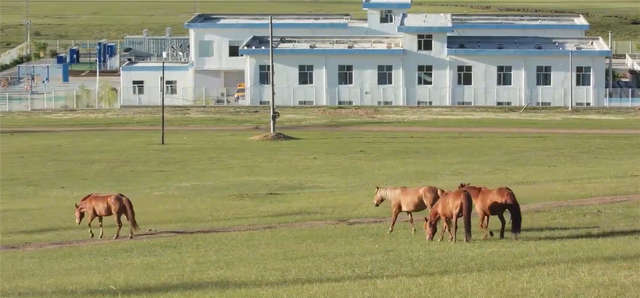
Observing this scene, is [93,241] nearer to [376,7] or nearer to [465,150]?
[465,150]

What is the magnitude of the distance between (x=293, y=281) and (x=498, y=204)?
5.85 metres

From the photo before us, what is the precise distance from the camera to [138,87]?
92062 millimetres

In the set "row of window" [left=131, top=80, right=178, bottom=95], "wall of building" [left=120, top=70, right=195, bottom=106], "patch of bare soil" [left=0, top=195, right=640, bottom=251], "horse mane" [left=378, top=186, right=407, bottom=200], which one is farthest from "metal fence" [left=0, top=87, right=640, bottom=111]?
"horse mane" [left=378, top=186, right=407, bottom=200]

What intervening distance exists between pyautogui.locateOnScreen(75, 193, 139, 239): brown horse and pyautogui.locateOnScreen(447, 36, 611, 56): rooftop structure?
202ft

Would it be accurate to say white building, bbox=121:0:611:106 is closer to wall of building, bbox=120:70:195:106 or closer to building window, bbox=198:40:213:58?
wall of building, bbox=120:70:195:106

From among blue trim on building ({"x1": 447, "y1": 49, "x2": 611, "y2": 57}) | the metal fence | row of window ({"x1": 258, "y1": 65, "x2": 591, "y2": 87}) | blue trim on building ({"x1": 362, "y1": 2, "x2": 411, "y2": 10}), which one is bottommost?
the metal fence

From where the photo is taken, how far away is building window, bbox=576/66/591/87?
3438 inches

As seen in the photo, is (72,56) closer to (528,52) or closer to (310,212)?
(528,52)

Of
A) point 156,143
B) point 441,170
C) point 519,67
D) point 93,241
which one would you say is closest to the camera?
point 93,241

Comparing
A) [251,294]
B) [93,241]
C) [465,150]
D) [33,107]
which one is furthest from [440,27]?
[251,294]

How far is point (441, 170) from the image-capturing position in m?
44.7

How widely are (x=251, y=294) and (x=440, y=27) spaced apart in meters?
71.8

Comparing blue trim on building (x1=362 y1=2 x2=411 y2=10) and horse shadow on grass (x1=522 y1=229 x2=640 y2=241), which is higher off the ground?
blue trim on building (x1=362 y1=2 x2=411 y2=10)

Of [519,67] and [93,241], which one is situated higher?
[519,67]
